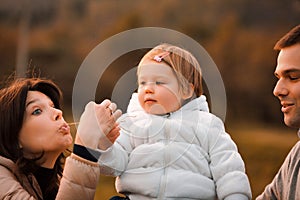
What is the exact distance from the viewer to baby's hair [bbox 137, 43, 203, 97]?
2.02 meters

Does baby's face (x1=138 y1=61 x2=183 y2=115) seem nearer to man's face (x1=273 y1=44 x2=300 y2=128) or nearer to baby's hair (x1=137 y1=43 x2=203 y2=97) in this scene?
baby's hair (x1=137 y1=43 x2=203 y2=97)

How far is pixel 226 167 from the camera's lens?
1914 millimetres

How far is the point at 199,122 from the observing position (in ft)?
6.57

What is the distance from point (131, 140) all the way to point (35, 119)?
0.30 meters

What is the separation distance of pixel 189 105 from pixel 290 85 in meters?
0.31

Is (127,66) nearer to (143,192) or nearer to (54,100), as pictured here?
(54,100)

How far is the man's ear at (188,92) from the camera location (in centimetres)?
203

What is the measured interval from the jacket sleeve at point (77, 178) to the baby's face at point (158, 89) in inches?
11.4

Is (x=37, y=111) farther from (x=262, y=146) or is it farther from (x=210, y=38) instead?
(x=210, y=38)

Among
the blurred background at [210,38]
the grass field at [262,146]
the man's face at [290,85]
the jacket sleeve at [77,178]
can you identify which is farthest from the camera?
the blurred background at [210,38]

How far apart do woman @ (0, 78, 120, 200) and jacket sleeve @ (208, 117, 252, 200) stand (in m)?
0.31

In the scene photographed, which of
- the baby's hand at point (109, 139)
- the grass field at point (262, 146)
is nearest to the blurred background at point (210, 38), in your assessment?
the grass field at point (262, 146)

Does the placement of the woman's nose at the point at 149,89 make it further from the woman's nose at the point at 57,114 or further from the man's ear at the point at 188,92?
the woman's nose at the point at 57,114

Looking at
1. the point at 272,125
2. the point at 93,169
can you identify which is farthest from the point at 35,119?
the point at 272,125
